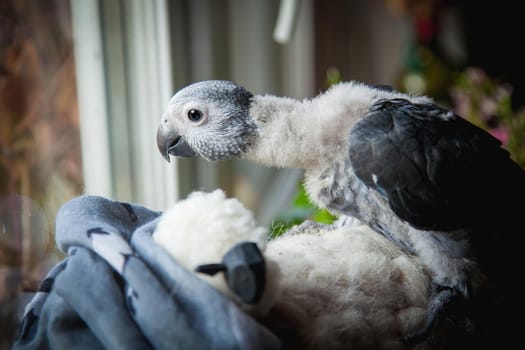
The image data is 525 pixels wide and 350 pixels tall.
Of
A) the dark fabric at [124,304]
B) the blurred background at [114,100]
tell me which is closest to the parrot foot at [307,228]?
the blurred background at [114,100]

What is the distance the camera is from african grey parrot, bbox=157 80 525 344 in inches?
14.2

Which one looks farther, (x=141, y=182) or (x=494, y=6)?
(x=494, y=6)

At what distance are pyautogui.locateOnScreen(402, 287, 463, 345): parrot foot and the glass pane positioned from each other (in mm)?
269

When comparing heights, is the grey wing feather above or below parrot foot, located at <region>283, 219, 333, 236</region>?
above

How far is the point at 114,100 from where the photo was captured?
0.63 meters

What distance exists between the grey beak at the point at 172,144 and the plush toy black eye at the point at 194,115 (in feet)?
0.08

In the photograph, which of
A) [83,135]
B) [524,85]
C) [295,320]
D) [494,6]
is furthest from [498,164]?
[494,6]

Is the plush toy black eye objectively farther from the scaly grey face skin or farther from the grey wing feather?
the grey wing feather

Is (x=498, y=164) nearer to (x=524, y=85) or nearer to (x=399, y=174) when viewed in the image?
(x=399, y=174)

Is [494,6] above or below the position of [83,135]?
above

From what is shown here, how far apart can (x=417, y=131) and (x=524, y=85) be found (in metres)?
1.97

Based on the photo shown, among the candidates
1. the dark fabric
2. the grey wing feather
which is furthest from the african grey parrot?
the dark fabric

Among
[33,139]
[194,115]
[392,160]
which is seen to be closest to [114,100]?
[33,139]

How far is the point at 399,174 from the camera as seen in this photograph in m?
0.36
